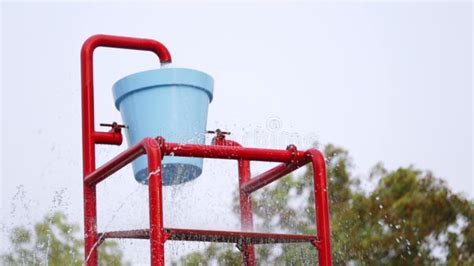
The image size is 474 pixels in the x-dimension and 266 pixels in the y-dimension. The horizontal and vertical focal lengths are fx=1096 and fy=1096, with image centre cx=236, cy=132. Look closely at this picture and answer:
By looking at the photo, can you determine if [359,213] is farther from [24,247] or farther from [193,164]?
[193,164]

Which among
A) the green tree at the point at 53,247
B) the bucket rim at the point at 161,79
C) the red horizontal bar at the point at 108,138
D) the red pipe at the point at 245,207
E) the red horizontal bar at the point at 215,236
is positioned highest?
the green tree at the point at 53,247

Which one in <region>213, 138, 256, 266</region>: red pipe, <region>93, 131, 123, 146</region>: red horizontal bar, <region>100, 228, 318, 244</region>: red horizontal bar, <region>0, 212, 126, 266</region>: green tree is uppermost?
<region>0, 212, 126, 266</region>: green tree

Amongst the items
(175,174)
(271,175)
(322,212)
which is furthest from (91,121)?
(322,212)

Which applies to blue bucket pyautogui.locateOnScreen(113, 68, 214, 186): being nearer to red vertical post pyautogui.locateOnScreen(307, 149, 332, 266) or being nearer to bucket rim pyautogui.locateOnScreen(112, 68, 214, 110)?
bucket rim pyautogui.locateOnScreen(112, 68, 214, 110)

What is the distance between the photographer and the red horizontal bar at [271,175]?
5945 millimetres

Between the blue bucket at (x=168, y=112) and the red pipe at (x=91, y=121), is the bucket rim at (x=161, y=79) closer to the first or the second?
the blue bucket at (x=168, y=112)

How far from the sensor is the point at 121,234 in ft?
18.1

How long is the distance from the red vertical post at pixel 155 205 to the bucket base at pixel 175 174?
61 cm

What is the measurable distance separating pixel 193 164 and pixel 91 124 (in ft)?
2.01

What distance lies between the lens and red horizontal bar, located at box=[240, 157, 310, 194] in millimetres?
5945

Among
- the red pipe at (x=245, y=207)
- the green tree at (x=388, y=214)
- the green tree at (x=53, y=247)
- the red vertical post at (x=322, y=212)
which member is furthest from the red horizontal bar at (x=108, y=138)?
the green tree at (x=388, y=214)

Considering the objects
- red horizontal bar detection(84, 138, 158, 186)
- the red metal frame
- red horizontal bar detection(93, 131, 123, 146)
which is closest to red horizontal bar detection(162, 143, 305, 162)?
the red metal frame

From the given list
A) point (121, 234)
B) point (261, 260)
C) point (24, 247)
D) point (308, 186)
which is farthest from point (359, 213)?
point (121, 234)

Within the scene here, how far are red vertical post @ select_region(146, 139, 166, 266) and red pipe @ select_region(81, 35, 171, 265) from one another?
0.64 meters
